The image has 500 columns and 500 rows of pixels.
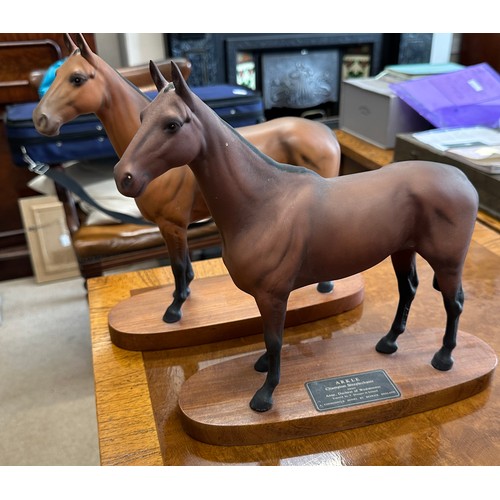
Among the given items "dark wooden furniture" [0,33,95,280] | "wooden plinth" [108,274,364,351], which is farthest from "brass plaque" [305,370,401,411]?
"dark wooden furniture" [0,33,95,280]

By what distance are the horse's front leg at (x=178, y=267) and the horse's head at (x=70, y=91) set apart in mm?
210

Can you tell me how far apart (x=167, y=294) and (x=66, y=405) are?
57 cm

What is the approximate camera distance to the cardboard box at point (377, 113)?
1368 mm

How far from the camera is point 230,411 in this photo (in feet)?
2.02

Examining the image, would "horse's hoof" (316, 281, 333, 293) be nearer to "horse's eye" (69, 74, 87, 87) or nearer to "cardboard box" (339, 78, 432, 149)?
"horse's eye" (69, 74, 87, 87)

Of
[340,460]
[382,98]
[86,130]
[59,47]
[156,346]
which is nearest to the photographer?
[340,460]

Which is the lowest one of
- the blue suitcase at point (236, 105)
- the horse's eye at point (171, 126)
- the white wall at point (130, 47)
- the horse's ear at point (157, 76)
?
the blue suitcase at point (236, 105)

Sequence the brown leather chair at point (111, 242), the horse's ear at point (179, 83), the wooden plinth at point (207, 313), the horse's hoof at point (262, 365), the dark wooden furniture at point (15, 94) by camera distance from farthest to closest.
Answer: the dark wooden furniture at point (15, 94), the brown leather chair at point (111, 242), the wooden plinth at point (207, 313), the horse's hoof at point (262, 365), the horse's ear at point (179, 83)

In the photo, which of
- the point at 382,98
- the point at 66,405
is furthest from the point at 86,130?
the point at 382,98

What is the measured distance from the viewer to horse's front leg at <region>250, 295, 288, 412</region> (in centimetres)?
58

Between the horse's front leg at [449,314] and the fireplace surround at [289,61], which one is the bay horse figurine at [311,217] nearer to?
the horse's front leg at [449,314]

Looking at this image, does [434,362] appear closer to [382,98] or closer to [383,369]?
[383,369]

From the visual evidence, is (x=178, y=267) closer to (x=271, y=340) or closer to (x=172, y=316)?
(x=172, y=316)

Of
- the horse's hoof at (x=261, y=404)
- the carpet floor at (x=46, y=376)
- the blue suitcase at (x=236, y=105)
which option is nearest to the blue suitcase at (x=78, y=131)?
the blue suitcase at (x=236, y=105)
